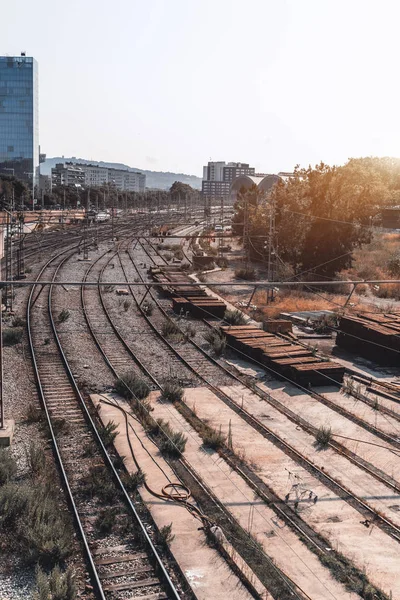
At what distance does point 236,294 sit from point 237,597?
86.8ft

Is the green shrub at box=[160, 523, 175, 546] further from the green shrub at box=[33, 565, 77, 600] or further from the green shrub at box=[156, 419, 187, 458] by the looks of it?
the green shrub at box=[156, 419, 187, 458]

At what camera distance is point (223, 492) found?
1105cm

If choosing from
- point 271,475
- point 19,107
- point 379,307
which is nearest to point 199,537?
point 271,475

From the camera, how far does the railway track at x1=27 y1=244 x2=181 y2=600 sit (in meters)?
8.23

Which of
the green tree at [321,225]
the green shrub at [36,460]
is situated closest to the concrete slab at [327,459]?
the green shrub at [36,460]

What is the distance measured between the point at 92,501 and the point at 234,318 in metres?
15.7

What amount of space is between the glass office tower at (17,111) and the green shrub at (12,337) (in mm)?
140716

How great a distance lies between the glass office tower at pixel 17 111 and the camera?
15512 cm

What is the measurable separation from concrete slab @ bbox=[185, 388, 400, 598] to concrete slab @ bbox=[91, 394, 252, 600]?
1743 mm

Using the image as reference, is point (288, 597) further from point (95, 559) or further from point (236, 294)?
point (236, 294)

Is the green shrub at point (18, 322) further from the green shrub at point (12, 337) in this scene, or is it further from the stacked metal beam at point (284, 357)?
the stacked metal beam at point (284, 357)

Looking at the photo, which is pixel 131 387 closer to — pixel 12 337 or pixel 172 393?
pixel 172 393

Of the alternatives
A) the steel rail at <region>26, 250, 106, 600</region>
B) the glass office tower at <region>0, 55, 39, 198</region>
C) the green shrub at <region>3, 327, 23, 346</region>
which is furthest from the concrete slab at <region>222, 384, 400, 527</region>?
the glass office tower at <region>0, 55, 39, 198</region>

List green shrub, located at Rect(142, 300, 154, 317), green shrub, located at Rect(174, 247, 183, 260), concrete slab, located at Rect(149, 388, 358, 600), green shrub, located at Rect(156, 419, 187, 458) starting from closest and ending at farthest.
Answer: concrete slab, located at Rect(149, 388, 358, 600) < green shrub, located at Rect(156, 419, 187, 458) < green shrub, located at Rect(142, 300, 154, 317) < green shrub, located at Rect(174, 247, 183, 260)
